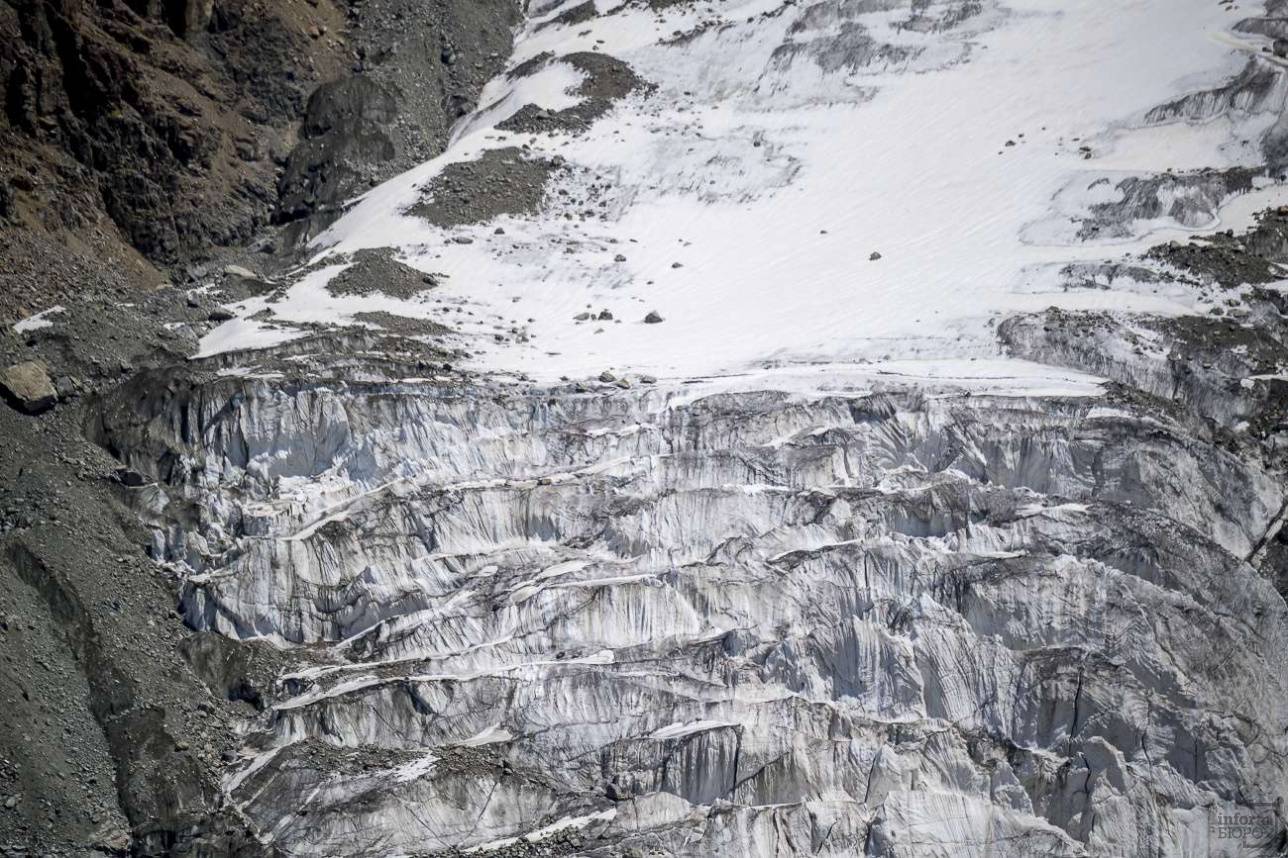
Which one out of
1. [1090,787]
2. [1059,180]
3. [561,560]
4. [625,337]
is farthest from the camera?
[1059,180]

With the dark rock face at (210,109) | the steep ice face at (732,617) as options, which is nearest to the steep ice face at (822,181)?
the dark rock face at (210,109)

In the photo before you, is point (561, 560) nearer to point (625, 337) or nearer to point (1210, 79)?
point (625, 337)

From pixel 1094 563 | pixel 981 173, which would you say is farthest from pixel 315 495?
pixel 981 173

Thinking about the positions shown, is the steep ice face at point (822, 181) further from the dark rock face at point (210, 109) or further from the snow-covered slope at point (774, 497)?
the dark rock face at point (210, 109)

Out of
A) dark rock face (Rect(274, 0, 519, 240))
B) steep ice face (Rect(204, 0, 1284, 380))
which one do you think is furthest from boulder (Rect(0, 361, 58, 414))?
dark rock face (Rect(274, 0, 519, 240))

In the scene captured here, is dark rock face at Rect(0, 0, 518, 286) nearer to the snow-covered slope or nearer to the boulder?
the snow-covered slope

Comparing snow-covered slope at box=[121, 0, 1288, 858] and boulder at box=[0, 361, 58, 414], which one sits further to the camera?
boulder at box=[0, 361, 58, 414]

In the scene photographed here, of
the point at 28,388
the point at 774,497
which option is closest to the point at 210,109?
the point at 28,388
